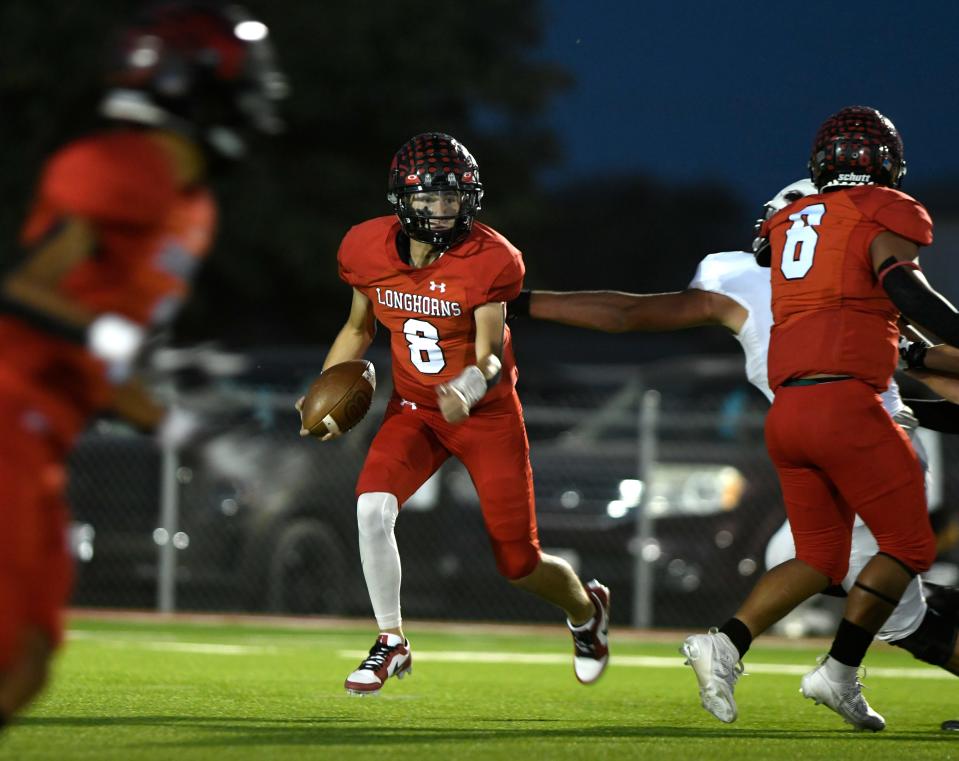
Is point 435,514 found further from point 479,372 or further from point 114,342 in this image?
point 114,342

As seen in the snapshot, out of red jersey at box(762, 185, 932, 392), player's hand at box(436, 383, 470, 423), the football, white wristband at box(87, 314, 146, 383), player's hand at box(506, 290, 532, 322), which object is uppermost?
white wristband at box(87, 314, 146, 383)

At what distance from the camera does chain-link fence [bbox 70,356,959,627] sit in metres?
11.8

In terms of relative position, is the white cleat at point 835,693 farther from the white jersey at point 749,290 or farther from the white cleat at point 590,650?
the white cleat at point 590,650

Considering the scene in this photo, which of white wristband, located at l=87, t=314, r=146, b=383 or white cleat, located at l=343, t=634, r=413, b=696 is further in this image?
white cleat, located at l=343, t=634, r=413, b=696

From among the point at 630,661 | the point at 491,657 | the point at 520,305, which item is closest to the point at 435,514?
the point at 491,657

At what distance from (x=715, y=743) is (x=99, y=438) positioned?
7.81 meters

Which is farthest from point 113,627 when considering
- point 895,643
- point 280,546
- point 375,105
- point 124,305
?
point 375,105

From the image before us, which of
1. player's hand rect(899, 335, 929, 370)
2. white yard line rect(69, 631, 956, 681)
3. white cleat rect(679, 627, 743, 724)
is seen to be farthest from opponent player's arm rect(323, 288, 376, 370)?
white yard line rect(69, 631, 956, 681)

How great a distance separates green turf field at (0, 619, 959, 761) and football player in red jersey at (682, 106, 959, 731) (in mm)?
333

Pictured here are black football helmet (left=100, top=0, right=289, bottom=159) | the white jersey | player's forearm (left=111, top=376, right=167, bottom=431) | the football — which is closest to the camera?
player's forearm (left=111, top=376, right=167, bottom=431)

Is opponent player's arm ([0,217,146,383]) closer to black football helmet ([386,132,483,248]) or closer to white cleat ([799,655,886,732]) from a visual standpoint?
black football helmet ([386,132,483,248])

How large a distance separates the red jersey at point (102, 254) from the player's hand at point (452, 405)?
2.09 m

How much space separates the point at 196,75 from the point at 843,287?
8.71 ft

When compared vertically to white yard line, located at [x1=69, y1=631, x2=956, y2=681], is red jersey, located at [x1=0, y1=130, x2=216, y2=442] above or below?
above
